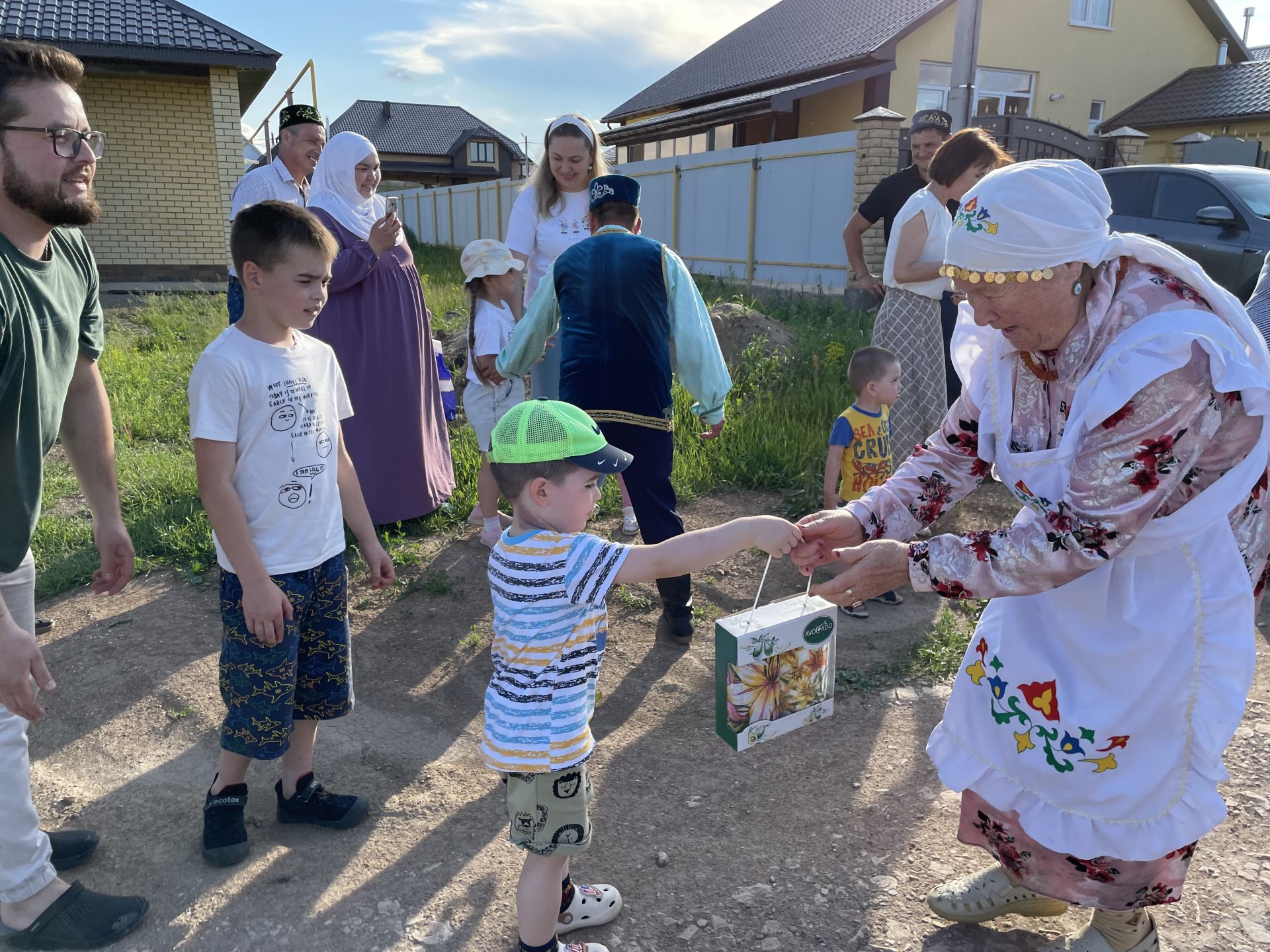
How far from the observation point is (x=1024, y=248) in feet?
5.93

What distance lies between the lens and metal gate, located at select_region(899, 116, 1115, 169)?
13.2m

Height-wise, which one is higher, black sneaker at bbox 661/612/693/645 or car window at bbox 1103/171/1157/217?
car window at bbox 1103/171/1157/217

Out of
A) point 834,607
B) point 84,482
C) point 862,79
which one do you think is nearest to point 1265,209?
point 834,607

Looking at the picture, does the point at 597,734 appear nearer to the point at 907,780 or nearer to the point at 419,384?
the point at 907,780

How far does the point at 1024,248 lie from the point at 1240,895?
1.97 metres

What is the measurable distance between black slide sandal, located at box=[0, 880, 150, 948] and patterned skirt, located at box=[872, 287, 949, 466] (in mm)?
3843

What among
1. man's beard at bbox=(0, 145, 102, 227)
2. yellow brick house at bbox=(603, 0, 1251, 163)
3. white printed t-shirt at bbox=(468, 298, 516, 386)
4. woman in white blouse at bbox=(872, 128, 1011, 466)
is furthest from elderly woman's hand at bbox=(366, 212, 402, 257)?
yellow brick house at bbox=(603, 0, 1251, 163)

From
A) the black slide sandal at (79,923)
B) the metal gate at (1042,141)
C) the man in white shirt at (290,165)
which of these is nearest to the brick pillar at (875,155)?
the metal gate at (1042,141)

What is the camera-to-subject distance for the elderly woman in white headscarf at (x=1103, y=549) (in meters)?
1.78

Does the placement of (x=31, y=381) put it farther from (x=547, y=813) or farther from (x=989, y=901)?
(x=989, y=901)

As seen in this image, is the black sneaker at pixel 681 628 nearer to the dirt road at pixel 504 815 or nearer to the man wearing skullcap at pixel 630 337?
the dirt road at pixel 504 815

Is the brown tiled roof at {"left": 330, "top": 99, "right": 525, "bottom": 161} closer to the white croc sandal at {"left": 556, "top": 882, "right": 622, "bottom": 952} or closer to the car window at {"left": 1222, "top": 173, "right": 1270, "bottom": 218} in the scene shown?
the car window at {"left": 1222, "top": 173, "right": 1270, "bottom": 218}

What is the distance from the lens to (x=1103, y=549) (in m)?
1.81

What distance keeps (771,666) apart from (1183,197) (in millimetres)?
8441
